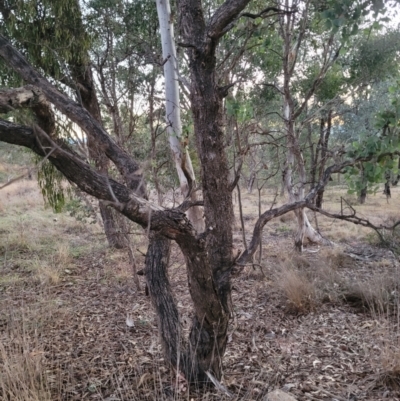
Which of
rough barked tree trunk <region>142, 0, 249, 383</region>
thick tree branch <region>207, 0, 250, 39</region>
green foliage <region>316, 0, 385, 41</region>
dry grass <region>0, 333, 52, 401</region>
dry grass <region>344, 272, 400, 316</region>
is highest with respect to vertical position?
Answer: thick tree branch <region>207, 0, 250, 39</region>

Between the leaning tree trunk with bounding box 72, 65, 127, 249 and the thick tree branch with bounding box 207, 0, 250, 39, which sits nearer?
the thick tree branch with bounding box 207, 0, 250, 39

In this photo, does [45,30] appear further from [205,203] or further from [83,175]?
[83,175]

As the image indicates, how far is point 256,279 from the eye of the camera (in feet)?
15.5

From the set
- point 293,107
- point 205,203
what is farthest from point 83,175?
point 293,107

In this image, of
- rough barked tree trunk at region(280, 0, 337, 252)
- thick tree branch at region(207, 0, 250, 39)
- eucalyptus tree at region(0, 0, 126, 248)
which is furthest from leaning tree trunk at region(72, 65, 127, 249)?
rough barked tree trunk at region(280, 0, 337, 252)

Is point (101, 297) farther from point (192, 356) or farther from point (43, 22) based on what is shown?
point (43, 22)

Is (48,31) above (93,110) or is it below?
above

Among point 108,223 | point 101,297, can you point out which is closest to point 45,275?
point 101,297

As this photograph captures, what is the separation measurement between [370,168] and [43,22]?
11.3 feet

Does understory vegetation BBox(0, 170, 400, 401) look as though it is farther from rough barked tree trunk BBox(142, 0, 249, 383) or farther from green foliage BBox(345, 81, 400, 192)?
green foliage BBox(345, 81, 400, 192)

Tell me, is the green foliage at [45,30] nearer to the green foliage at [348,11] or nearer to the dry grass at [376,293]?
the green foliage at [348,11]

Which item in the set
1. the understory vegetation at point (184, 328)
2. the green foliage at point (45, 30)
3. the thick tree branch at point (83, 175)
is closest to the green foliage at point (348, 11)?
the thick tree branch at point (83, 175)

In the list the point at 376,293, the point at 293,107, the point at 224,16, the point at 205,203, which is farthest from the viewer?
the point at 293,107

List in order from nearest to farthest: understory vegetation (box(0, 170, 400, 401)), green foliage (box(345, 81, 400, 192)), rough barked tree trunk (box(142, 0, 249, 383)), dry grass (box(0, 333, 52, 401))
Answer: dry grass (box(0, 333, 52, 401)) → green foliage (box(345, 81, 400, 192)) → rough barked tree trunk (box(142, 0, 249, 383)) → understory vegetation (box(0, 170, 400, 401))
